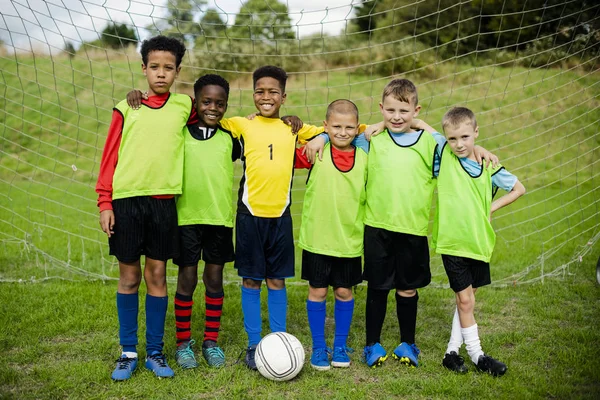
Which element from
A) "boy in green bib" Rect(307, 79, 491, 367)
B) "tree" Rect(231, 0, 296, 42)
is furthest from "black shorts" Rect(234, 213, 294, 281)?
"tree" Rect(231, 0, 296, 42)

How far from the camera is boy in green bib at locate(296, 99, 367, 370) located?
3.50 m

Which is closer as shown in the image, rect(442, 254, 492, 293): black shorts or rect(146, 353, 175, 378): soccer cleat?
rect(146, 353, 175, 378): soccer cleat

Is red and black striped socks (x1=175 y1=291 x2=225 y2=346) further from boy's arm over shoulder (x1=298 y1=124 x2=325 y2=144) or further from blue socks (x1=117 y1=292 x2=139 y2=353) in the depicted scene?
boy's arm over shoulder (x1=298 y1=124 x2=325 y2=144)

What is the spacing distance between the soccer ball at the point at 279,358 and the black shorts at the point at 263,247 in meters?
0.40

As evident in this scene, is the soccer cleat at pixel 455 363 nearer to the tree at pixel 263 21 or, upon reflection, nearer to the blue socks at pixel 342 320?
the blue socks at pixel 342 320

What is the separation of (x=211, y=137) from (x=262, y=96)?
0.39m

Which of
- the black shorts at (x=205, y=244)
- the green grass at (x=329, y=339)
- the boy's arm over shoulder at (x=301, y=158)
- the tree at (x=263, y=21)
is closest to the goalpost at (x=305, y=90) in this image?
the tree at (x=263, y=21)

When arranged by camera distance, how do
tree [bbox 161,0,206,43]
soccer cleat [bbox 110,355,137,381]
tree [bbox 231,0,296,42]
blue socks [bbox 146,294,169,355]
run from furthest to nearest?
tree [bbox 231,0,296,42]
tree [bbox 161,0,206,43]
blue socks [bbox 146,294,169,355]
soccer cleat [bbox 110,355,137,381]

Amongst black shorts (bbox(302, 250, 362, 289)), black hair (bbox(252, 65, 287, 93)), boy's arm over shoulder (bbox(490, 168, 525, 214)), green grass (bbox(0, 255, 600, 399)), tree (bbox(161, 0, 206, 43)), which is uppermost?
tree (bbox(161, 0, 206, 43))

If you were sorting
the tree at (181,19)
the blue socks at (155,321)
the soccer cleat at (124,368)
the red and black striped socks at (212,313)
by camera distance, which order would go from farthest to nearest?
1. the tree at (181,19)
2. the red and black striped socks at (212,313)
3. the blue socks at (155,321)
4. the soccer cleat at (124,368)

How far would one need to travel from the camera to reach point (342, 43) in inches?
591

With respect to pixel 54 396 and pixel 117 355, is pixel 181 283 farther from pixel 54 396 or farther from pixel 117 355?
pixel 54 396

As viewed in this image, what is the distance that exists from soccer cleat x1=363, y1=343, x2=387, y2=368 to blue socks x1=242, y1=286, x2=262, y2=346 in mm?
688

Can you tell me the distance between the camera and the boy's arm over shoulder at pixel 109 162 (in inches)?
129
